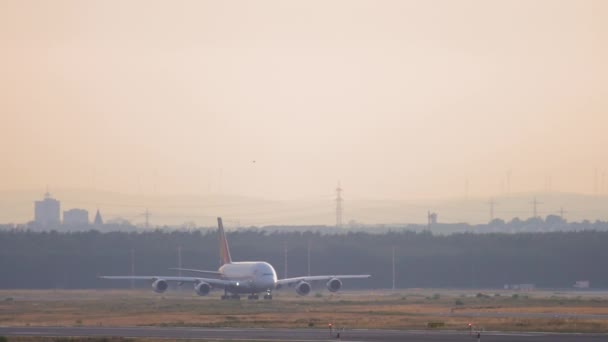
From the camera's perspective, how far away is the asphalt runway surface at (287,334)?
71.6m

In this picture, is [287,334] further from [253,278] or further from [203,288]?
[203,288]

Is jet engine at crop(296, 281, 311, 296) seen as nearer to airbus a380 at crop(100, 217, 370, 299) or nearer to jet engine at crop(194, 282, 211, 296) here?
airbus a380 at crop(100, 217, 370, 299)

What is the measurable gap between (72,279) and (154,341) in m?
117

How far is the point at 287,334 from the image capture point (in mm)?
75812

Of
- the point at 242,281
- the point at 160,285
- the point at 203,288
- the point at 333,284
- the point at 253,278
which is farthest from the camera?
the point at 333,284

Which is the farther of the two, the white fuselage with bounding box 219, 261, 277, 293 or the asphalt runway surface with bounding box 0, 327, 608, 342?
the white fuselage with bounding box 219, 261, 277, 293

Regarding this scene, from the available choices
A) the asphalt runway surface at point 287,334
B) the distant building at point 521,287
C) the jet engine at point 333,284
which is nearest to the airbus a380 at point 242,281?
the jet engine at point 333,284

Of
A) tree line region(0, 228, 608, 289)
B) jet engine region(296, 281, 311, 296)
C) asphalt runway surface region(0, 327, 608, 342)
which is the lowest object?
asphalt runway surface region(0, 327, 608, 342)

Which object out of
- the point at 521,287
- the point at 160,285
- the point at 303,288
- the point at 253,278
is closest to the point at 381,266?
the point at 521,287

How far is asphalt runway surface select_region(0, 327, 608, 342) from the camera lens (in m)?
71.6

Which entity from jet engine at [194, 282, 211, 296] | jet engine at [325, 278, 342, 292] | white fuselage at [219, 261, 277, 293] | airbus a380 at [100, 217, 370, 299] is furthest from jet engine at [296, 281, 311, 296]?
jet engine at [194, 282, 211, 296]

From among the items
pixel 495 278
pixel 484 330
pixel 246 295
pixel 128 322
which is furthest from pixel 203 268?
pixel 484 330

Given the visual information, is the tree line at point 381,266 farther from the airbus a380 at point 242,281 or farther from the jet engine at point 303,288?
the airbus a380 at point 242,281

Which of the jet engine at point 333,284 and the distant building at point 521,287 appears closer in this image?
the jet engine at point 333,284
